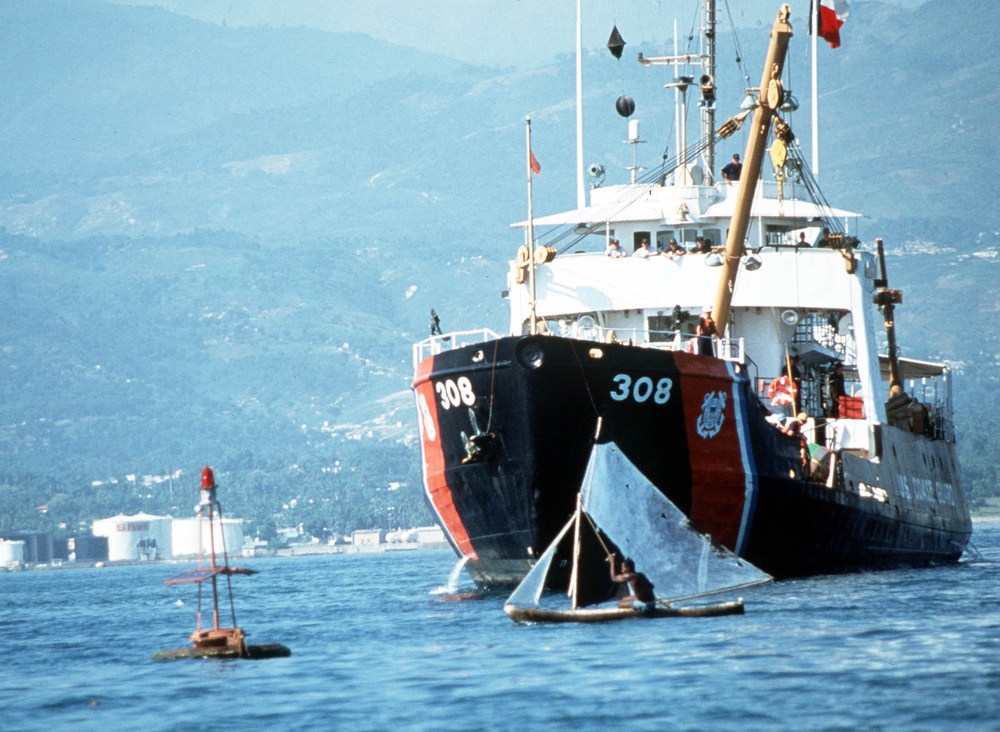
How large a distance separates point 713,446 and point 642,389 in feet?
6.83

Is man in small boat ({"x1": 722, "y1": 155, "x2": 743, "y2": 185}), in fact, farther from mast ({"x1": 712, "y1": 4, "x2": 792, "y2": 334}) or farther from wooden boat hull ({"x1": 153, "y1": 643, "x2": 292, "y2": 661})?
wooden boat hull ({"x1": 153, "y1": 643, "x2": 292, "y2": 661})

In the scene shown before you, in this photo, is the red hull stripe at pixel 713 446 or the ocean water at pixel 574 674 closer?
the ocean water at pixel 574 674

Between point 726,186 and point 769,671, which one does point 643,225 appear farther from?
point 769,671

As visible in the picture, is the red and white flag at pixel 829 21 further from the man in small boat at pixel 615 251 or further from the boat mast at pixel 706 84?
the man in small boat at pixel 615 251

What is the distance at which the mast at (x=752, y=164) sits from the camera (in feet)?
127

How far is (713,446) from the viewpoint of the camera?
35875mm

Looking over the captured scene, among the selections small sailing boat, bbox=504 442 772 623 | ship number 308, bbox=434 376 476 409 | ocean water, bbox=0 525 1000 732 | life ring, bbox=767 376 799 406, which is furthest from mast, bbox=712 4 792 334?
small sailing boat, bbox=504 442 772 623

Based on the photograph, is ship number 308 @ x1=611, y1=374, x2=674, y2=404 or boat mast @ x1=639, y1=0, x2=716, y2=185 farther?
boat mast @ x1=639, y1=0, x2=716, y2=185

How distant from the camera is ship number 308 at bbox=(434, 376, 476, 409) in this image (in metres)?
36.2

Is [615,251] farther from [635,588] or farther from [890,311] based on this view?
[635,588]

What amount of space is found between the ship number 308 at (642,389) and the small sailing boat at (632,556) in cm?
177

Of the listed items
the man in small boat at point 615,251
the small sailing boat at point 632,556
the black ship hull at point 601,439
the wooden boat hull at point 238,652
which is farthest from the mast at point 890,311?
the wooden boat hull at point 238,652

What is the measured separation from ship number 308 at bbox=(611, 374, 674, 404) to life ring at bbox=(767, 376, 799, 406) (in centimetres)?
554

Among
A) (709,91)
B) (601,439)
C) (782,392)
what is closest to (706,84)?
(709,91)
